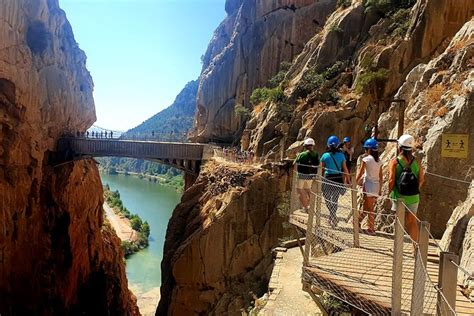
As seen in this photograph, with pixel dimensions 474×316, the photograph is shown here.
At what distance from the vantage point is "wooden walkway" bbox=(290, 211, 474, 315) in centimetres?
399

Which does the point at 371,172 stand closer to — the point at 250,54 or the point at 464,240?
the point at 464,240

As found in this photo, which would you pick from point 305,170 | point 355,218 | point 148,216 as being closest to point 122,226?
point 148,216

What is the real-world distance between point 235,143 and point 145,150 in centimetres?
1115

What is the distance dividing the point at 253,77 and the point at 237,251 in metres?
25.4

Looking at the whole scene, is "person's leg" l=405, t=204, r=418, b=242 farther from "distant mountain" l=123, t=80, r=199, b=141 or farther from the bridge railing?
"distant mountain" l=123, t=80, r=199, b=141

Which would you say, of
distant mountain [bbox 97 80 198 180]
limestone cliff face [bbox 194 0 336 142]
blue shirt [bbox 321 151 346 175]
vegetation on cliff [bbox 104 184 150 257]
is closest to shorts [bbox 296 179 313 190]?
blue shirt [bbox 321 151 346 175]

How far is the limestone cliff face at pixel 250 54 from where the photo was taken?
113ft

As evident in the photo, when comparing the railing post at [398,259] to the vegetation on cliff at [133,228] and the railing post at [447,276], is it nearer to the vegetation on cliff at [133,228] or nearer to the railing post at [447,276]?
the railing post at [447,276]

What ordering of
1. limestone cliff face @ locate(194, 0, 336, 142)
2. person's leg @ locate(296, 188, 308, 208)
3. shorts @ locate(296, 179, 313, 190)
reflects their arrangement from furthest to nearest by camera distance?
limestone cliff face @ locate(194, 0, 336, 142) → person's leg @ locate(296, 188, 308, 208) → shorts @ locate(296, 179, 313, 190)

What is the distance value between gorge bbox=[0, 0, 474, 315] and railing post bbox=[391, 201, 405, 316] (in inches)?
54.7

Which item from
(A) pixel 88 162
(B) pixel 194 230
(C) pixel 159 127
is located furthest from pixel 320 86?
(C) pixel 159 127

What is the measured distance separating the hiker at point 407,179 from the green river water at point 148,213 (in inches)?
1471

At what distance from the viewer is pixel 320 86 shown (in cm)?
2123

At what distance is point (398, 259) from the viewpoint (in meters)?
3.51
